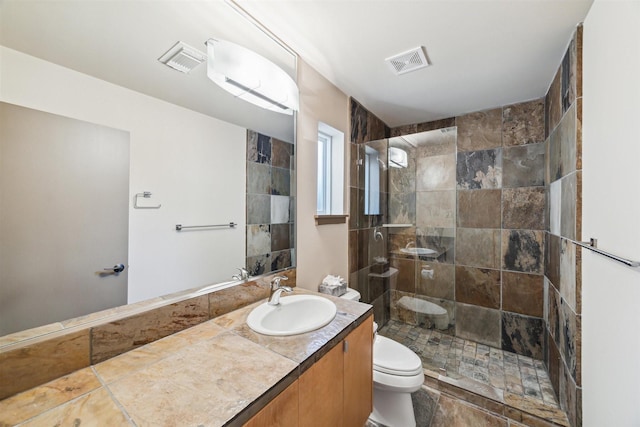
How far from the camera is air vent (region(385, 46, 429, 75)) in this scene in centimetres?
158

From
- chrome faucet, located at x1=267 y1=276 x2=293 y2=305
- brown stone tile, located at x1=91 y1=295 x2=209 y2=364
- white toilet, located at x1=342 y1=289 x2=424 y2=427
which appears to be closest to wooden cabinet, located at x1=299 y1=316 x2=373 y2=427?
white toilet, located at x1=342 y1=289 x2=424 y2=427

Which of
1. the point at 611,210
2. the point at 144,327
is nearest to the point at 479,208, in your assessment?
the point at 611,210

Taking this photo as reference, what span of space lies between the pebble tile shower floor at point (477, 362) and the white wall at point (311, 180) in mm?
1126

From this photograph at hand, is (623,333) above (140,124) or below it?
below

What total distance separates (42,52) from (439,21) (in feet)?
5.55

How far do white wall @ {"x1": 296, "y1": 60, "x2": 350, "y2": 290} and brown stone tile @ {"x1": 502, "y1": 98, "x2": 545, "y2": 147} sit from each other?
1.67 metres

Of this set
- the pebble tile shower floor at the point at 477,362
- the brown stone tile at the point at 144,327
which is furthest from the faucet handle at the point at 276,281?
the pebble tile shower floor at the point at 477,362

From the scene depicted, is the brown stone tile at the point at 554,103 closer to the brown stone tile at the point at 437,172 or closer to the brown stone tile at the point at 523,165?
the brown stone tile at the point at 523,165

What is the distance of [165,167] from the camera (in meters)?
1.01

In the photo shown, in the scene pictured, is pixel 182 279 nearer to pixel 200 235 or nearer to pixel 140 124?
pixel 200 235

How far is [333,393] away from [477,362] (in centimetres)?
182

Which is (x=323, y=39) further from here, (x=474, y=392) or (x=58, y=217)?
(x=474, y=392)

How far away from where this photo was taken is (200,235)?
116cm

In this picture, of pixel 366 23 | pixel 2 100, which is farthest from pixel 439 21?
pixel 2 100
